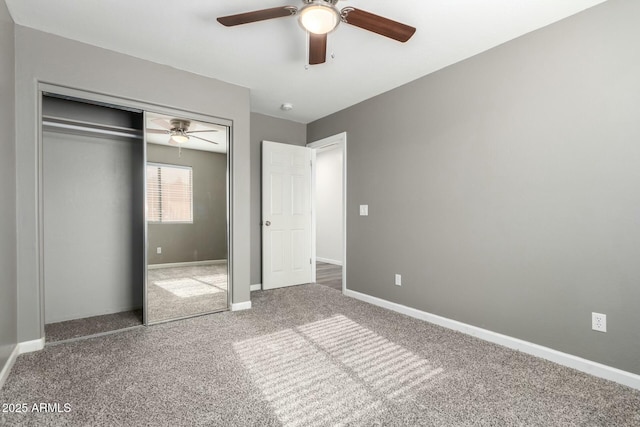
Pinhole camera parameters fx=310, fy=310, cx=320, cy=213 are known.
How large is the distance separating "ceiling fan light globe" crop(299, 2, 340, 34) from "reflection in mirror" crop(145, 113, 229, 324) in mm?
1814

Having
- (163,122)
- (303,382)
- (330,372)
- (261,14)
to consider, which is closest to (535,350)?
(330,372)

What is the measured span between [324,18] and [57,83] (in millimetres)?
2228

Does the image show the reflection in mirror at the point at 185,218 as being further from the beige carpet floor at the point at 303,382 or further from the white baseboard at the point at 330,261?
the white baseboard at the point at 330,261

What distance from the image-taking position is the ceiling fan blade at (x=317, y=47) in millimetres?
2039

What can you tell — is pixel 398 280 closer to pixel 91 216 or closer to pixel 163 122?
pixel 163 122

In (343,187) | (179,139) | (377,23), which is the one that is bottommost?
(343,187)

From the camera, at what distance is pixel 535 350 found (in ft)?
7.73

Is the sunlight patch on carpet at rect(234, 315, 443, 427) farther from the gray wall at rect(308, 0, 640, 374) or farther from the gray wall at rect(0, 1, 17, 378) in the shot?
the gray wall at rect(0, 1, 17, 378)

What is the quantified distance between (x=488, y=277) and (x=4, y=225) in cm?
360

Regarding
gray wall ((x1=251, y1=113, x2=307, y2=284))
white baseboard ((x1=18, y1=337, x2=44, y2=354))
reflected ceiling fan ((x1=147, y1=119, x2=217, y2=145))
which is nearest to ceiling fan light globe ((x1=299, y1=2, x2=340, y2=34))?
reflected ceiling fan ((x1=147, y1=119, x2=217, y2=145))

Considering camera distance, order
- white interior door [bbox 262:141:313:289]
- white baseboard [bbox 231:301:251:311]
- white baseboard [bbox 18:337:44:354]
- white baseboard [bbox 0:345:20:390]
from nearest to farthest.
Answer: white baseboard [bbox 0:345:20:390], white baseboard [bbox 18:337:44:354], white baseboard [bbox 231:301:251:311], white interior door [bbox 262:141:313:289]

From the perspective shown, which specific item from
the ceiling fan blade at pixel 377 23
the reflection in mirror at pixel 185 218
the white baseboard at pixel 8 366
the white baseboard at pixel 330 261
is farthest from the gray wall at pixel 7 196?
the white baseboard at pixel 330 261

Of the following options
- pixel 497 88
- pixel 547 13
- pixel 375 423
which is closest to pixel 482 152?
pixel 497 88

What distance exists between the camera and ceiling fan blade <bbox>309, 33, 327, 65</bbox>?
6.69 ft
